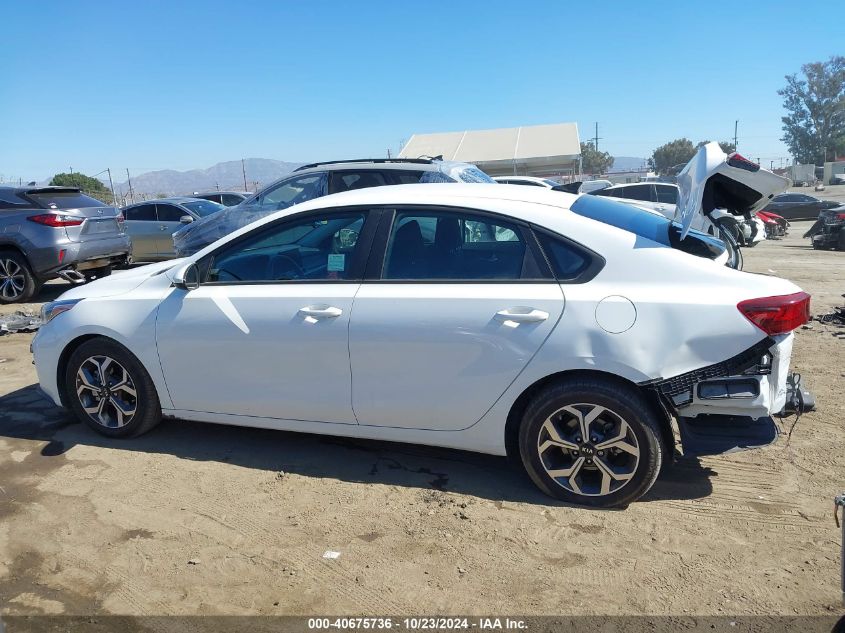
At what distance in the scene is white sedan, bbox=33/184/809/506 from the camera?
3275 millimetres

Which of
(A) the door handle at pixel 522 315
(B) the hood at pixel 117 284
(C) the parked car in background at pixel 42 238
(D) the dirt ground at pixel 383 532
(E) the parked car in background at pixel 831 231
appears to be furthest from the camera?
(E) the parked car in background at pixel 831 231

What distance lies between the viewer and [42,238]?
946cm

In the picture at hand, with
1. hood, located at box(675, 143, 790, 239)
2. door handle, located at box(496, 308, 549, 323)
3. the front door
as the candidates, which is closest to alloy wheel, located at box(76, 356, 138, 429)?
the front door

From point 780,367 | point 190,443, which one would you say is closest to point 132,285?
point 190,443

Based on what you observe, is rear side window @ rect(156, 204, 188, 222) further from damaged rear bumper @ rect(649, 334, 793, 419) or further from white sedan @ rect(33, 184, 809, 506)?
damaged rear bumper @ rect(649, 334, 793, 419)

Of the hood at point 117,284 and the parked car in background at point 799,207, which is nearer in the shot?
the hood at point 117,284

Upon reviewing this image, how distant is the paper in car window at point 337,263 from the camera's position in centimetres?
389

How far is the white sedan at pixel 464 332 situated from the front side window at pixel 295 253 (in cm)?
1

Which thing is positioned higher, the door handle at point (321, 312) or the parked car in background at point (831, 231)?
the door handle at point (321, 312)

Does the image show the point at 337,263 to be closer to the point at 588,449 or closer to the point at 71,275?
the point at 588,449

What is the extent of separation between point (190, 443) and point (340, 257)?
1.77 m

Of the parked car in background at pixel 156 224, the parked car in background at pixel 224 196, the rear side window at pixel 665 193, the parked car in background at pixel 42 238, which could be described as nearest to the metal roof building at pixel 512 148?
the parked car in background at pixel 224 196

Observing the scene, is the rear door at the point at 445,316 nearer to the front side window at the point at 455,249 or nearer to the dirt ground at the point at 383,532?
the front side window at the point at 455,249

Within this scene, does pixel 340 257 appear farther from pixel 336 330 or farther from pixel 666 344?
pixel 666 344
